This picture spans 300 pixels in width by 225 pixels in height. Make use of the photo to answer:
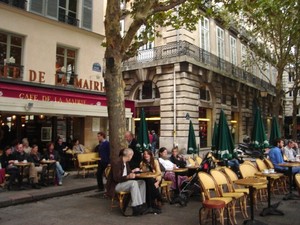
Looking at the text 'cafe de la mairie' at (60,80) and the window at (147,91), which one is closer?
the text 'cafe de la mairie' at (60,80)

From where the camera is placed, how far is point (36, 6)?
504 inches

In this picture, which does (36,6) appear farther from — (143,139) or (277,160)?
(277,160)

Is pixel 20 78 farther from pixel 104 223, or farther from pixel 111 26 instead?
pixel 104 223

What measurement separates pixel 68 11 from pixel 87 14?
38.6 inches

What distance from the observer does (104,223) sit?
6355 millimetres

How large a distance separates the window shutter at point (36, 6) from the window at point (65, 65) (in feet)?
5.64

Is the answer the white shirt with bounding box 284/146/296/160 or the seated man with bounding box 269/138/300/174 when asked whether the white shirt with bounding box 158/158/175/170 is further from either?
the white shirt with bounding box 284/146/296/160

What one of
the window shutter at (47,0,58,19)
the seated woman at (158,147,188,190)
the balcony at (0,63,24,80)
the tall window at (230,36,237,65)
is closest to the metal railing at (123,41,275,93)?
the tall window at (230,36,237,65)

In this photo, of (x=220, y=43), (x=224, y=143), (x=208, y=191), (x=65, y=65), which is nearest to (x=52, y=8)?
(x=65, y=65)

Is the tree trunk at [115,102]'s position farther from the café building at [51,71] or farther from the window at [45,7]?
the window at [45,7]

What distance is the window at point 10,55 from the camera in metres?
11.8

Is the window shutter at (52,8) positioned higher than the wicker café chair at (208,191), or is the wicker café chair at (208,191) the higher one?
the window shutter at (52,8)

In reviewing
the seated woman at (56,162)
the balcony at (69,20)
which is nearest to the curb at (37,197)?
the seated woman at (56,162)

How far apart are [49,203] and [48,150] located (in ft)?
9.52
